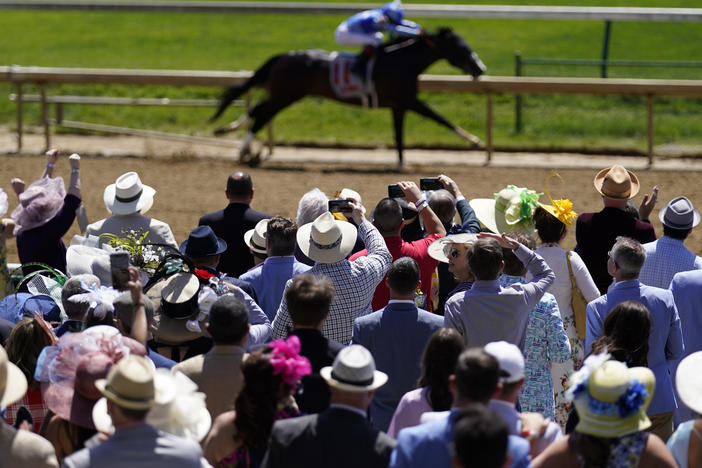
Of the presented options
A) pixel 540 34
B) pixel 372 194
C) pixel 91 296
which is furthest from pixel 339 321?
pixel 540 34

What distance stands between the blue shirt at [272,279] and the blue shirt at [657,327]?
5.32 feet

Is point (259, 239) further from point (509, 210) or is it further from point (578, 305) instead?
point (578, 305)

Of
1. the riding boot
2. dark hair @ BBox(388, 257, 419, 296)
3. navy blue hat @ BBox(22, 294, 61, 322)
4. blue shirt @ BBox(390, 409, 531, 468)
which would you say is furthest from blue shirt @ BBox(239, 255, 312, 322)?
the riding boot

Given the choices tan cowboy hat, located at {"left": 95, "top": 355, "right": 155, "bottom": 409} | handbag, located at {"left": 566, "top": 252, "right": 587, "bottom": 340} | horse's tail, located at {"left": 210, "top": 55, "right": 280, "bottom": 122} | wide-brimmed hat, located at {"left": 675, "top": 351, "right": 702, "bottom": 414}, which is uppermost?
tan cowboy hat, located at {"left": 95, "top": 355, "right": 155, "bottom": 409}

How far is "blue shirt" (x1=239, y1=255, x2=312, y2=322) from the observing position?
544 centimetres

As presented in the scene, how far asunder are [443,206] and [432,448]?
3.14m

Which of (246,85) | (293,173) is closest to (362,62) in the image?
(246,85)

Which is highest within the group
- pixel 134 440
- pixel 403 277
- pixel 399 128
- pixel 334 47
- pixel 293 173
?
pixel 403 277

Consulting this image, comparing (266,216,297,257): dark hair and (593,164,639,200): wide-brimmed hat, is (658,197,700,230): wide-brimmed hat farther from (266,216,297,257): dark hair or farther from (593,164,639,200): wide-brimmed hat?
(266,216,297,257): dark hair

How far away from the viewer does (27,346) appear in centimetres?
432

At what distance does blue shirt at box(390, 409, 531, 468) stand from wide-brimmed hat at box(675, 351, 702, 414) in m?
0.73

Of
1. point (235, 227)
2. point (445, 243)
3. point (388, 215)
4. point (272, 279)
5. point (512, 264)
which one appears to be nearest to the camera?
point (512, 264)

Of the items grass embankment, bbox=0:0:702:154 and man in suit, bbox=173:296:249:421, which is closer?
man in suit, bbox=173:296:249:421

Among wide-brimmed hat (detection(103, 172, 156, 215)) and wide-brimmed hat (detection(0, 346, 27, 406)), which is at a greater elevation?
wide-brimmed hat (detection(0, 346, 27, 406))
